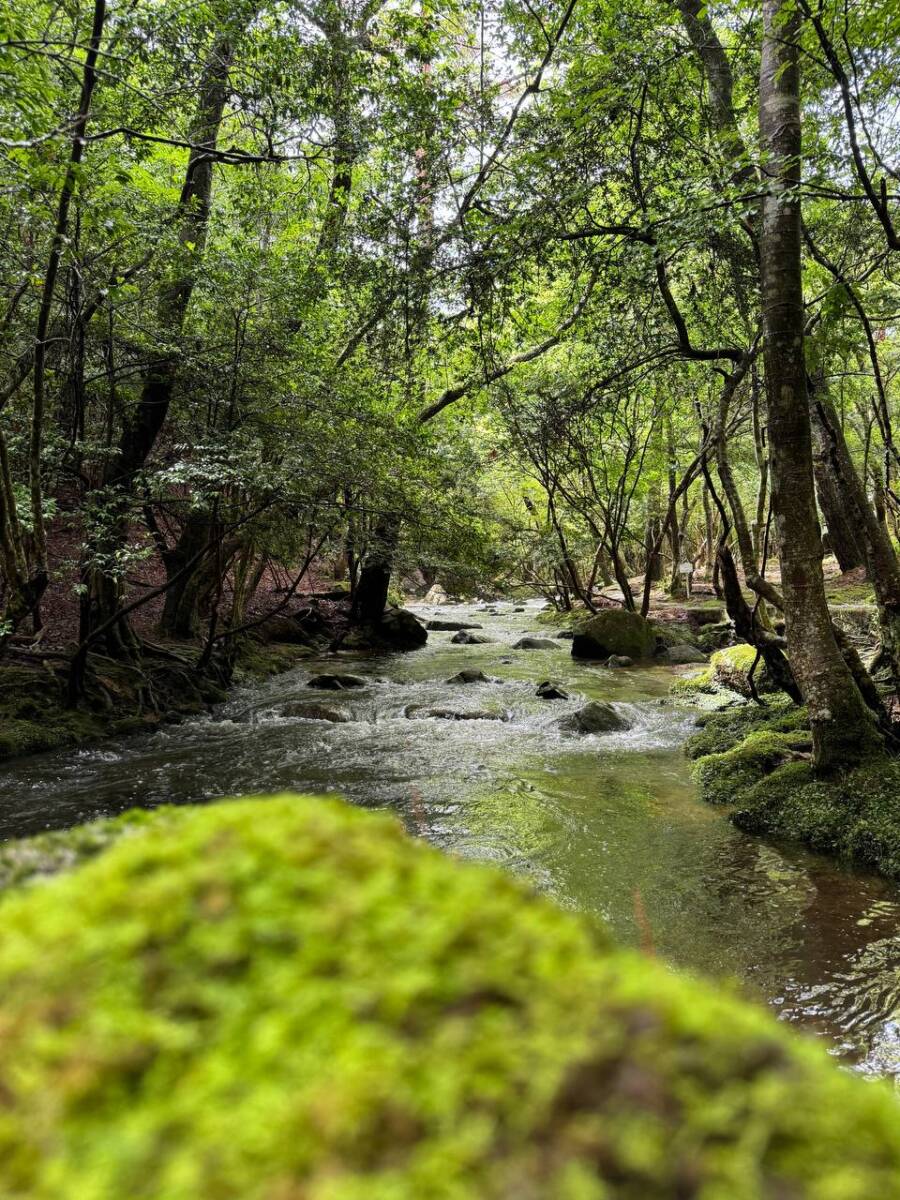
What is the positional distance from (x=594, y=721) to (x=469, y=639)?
1151 centimetres

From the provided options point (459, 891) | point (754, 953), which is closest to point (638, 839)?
point (754, 953)

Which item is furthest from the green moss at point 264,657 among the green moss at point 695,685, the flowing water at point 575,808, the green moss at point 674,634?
the green moss at point 674,634

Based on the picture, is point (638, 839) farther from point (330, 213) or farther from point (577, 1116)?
point (330, 213)

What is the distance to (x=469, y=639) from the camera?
21750mm

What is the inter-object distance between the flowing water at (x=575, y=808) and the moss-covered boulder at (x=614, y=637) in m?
3.53

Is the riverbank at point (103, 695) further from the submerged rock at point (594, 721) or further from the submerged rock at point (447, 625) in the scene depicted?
the submerged rock at point (447, 625)

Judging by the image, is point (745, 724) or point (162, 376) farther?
point (162, 376)

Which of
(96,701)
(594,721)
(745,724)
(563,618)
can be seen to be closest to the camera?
(745,724)

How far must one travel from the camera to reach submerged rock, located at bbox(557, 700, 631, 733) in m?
10.3

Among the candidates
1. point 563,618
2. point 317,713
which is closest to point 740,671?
point 317,713

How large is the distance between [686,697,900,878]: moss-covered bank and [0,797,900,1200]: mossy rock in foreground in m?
5.37

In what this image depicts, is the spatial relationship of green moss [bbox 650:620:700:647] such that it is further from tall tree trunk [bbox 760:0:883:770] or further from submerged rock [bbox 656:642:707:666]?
tall tree trunk [bbox 760:0:883:770]

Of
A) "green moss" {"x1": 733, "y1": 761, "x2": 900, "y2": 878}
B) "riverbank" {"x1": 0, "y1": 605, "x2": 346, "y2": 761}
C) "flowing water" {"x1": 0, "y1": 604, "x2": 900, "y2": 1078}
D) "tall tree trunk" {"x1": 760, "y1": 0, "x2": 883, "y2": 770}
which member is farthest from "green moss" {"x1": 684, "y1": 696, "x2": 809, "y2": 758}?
"riverbank" {"x1": 0, "y1": 605, "x2": 346, "y2": 761}

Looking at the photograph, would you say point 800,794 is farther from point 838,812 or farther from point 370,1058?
point 370,1058
